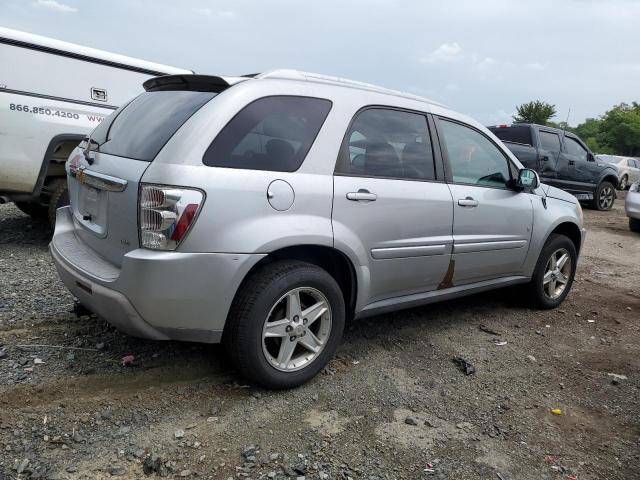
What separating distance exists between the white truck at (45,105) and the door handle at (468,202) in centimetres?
395

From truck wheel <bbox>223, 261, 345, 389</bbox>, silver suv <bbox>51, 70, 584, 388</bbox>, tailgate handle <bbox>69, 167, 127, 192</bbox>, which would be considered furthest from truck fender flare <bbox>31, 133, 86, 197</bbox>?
truck wheel <bbox>223, 261, 345, 389</bbox>

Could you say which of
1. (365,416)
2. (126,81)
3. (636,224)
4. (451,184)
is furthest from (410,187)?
(636,224)

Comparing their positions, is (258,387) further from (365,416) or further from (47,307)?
(47,307)

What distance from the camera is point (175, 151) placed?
2.56m

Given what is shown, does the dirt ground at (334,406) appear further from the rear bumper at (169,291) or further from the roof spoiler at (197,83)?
the roof spoiler at (197,83)

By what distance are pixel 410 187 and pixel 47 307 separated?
283 centimetres

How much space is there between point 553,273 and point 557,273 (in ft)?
0.25

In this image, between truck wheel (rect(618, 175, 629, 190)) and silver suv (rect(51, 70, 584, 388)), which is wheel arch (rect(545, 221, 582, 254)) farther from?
truck wheel (rect(618, 175, 629, 190))

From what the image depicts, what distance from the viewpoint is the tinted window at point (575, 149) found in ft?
39.1

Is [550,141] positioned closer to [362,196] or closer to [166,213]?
[362,196]

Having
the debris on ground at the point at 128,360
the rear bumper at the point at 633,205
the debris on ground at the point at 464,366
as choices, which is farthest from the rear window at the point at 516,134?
the debris on ground at the point at 128,360

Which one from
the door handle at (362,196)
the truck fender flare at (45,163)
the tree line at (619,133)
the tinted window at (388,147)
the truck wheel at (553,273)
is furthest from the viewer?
the tree line at (619,133)

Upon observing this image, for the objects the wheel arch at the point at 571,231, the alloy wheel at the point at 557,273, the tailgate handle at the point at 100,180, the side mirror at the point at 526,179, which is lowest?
the alloy wheel at the point at 557,273

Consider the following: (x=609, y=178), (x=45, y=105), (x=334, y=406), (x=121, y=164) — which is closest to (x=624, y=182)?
(x=609, y=178)
